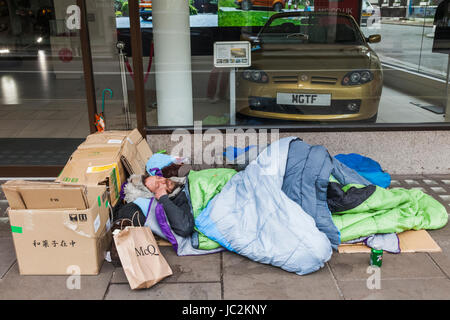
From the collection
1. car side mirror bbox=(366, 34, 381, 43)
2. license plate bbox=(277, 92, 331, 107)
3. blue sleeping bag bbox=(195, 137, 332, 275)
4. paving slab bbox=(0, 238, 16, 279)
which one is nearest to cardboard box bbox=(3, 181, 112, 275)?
paving slab bbox=(0, 238, 16, 279)

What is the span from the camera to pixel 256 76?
15.5 ft

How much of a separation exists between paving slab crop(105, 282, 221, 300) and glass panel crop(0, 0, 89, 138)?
3466 mm

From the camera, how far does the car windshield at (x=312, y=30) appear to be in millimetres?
Answer: 4895

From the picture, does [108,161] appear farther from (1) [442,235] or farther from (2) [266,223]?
(1) [442,235]

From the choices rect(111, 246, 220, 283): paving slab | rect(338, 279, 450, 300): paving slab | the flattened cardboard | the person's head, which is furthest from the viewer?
the person's head

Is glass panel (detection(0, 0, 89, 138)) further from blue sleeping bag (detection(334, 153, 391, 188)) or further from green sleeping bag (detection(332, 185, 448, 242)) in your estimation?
green sleeping bag (detection(332, 185, 448, 242))

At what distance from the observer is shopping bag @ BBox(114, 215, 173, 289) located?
261 cm

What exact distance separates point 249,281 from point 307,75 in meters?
2.69

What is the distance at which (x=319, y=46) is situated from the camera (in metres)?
4.98

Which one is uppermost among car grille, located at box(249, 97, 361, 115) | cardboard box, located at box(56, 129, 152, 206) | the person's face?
car grille, located at box(249, 97, 361, 115)

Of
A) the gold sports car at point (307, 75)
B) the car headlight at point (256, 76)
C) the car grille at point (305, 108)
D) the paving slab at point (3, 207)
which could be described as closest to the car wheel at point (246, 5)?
the gold sports car at point (307, 75)

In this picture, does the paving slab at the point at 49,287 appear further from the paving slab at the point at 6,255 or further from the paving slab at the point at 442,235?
the paving slab at the point at 442,235

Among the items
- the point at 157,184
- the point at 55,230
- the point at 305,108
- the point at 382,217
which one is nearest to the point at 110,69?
the point at 157,184
